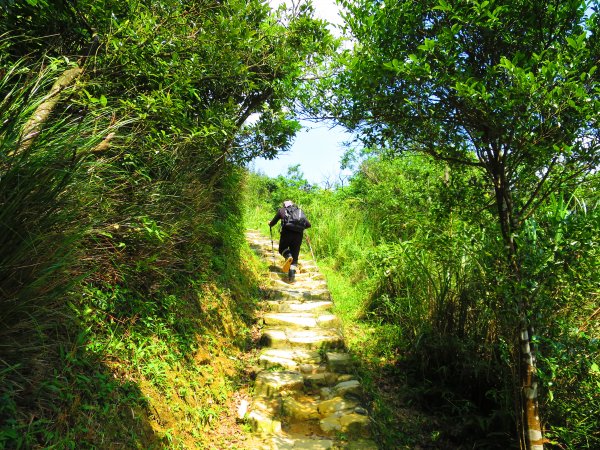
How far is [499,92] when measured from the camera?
2141 millimetres

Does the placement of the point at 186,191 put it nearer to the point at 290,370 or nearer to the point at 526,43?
the point at 290,370

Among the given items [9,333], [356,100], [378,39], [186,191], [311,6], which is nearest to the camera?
[9,333]

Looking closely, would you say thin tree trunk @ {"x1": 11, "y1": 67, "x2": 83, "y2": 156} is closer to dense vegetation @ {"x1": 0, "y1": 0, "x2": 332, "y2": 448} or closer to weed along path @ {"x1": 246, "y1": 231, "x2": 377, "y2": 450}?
dense vegetation @ {"x1": 0, "y1": 0, "x2": 332, "y2": 448}

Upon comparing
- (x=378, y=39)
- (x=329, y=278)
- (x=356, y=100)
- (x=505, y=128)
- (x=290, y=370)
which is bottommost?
(x=290, y=370)

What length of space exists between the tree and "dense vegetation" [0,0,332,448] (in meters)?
1.53

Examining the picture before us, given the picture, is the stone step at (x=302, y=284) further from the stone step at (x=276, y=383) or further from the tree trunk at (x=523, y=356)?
the tree trunk at (x=523, y=356)

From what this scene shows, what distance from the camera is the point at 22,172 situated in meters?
1.83

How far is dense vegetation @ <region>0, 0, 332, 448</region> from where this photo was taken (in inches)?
72.2

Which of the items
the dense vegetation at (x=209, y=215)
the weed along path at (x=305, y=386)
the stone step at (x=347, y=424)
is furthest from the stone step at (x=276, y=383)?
the stone step at (x=347, y=424)

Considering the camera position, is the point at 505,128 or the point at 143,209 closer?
the point at 505,128

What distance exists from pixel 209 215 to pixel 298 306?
255cm

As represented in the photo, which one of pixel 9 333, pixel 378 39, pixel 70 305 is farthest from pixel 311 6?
pixel 9 333

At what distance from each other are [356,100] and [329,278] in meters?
5.75

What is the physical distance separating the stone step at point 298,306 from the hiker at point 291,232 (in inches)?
47.3
